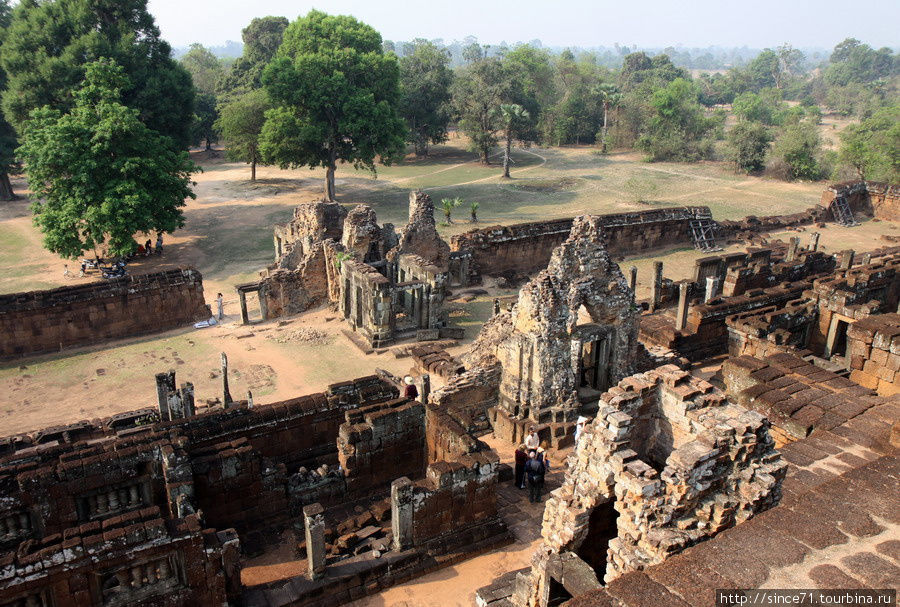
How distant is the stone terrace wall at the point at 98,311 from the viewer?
61.1ft

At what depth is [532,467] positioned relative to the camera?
38.6ft

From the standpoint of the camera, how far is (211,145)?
188ft

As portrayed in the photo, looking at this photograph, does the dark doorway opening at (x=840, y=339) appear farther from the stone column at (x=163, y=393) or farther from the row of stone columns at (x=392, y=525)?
the stone column at (x=163, y=393)

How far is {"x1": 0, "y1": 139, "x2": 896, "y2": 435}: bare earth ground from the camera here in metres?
17.1

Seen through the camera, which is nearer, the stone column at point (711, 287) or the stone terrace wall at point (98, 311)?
the stone terrace wall at point (98, 311)

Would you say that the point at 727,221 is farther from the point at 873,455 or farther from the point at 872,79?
the point at 872,79

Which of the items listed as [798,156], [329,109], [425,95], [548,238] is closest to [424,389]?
[548,238]

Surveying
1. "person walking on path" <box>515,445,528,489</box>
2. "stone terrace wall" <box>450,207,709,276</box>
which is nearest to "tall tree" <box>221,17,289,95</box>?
"stone terrace wall" <box>450,207,709,276</box>

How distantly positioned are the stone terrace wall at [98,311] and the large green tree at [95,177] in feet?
16.6

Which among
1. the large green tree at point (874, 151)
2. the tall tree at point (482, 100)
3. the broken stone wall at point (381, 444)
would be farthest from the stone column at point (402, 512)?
the large green tree at point (874, 151)

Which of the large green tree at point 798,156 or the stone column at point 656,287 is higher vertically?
the large green tree at point 798,156

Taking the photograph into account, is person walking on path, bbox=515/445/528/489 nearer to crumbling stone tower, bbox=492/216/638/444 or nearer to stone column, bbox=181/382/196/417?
crumbling stone tower, bbox=492/216/638/444

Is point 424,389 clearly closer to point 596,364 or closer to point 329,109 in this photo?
point 596,364

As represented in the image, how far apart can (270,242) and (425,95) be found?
81.9 feet
